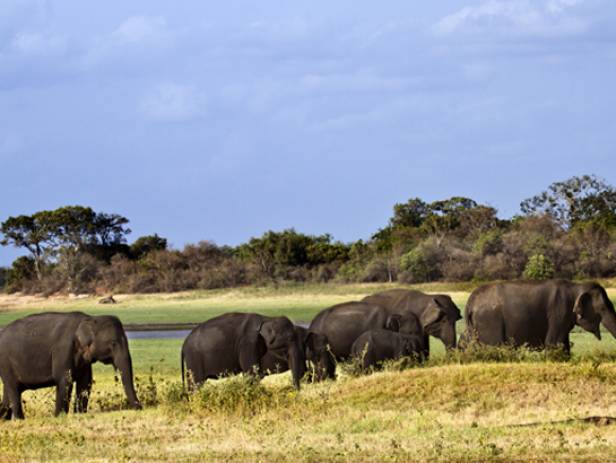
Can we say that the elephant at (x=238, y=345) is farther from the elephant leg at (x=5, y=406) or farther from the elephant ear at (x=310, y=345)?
the elephant leg at (x=5, y=406)

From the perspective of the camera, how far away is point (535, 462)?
13344 millimetres

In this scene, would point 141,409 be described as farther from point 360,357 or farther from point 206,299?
point 206,299

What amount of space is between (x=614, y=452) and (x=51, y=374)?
9.56 metres

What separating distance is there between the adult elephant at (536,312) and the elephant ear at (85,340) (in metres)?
7.41

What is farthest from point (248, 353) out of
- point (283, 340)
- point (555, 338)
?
point (555, 338)

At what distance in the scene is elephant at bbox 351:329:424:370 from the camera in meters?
21.2

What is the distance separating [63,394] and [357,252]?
56813mm

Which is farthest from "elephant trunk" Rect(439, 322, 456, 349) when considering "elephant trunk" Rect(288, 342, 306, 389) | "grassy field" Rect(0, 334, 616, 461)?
"elephant trunk" Rect(288, 342, 306, 389)

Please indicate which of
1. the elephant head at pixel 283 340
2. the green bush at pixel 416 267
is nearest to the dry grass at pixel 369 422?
the elephant head at pixel 283 340

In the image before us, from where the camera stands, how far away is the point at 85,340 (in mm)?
19453

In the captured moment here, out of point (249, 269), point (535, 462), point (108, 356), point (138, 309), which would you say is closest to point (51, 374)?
point (108, 356)

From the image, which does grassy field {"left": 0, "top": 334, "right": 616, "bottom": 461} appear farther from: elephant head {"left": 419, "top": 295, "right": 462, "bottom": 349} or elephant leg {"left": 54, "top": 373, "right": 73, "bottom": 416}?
elephant head {"left": 419, "top": 295, "right": 462, "bottom": 349}

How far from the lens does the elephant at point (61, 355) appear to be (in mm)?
19453

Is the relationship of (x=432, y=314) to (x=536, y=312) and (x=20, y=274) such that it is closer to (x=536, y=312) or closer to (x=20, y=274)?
(x=536, y=312)
